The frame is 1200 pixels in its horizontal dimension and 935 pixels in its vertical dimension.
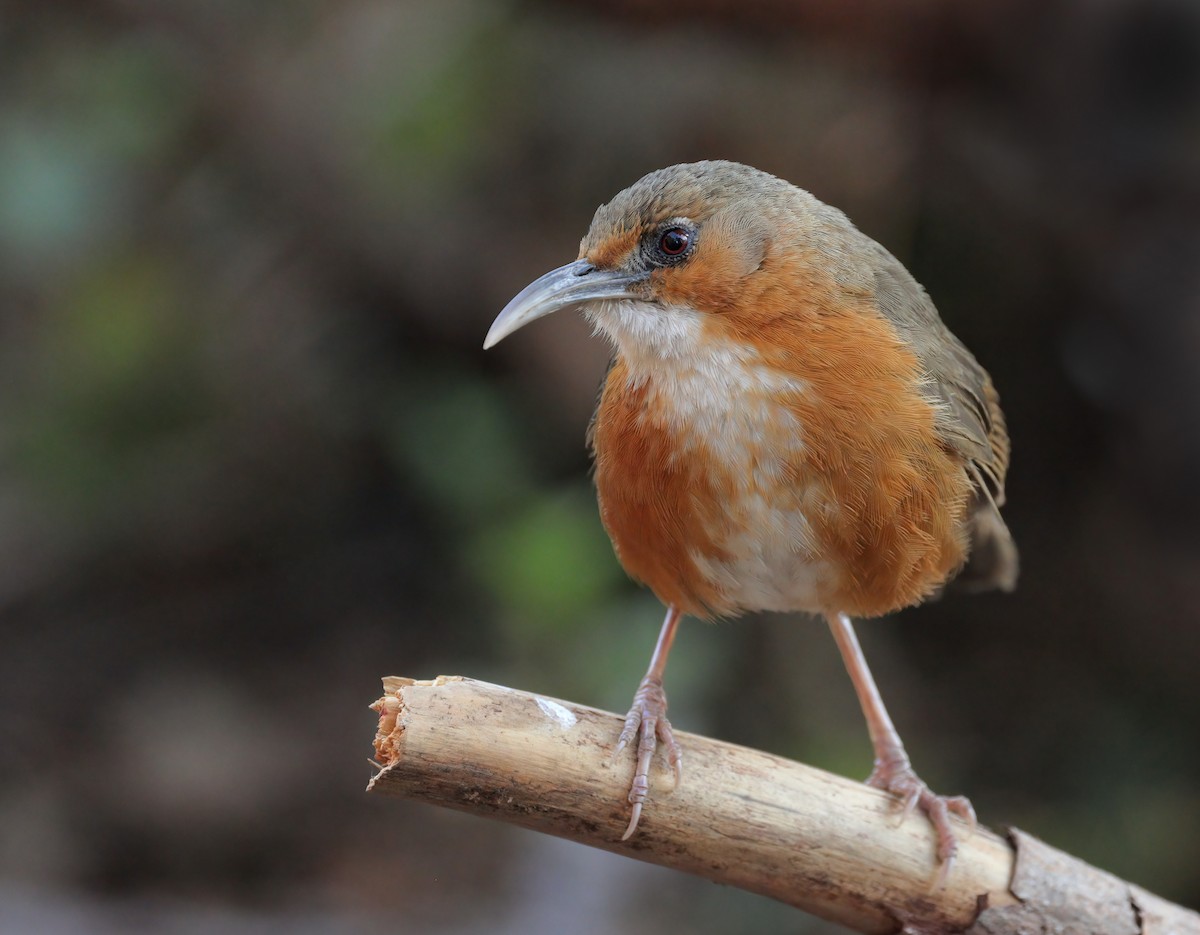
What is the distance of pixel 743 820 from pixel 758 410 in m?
0.97

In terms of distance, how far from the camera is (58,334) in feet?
16.5

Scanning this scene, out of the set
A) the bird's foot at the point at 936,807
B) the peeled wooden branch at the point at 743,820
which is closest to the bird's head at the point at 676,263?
the peeled wooden branch at the point at 743,820

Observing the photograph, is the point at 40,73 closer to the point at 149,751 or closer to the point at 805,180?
the point at 149,751

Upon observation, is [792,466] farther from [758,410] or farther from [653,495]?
[653,495]

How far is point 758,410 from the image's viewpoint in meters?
3.20

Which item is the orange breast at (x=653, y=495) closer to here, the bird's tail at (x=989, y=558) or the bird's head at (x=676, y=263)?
the bird's head at (x=676, y=263)

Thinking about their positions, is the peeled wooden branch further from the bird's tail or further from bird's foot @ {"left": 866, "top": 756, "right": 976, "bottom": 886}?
the bird's tail

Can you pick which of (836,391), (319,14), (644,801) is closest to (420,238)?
(319,14)

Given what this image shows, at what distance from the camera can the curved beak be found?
3.32 metres

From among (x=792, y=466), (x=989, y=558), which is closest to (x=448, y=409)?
(x=989, y=558)

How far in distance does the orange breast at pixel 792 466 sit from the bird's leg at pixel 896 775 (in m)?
0.48

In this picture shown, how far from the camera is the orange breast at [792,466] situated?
3.21 meters

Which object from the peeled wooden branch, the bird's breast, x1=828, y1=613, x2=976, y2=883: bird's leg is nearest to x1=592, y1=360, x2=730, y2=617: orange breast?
the bird's breast

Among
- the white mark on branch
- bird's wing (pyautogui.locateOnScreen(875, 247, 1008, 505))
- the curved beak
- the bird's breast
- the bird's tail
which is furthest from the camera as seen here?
the bird's tail
